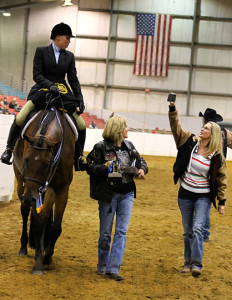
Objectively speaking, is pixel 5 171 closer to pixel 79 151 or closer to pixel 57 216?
pixel 79 151

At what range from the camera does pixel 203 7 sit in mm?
31500

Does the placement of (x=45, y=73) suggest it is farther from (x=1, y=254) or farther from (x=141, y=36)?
(x=141, y=36)

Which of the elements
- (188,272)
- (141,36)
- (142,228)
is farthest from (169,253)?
(141,36)

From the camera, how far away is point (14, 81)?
103ft

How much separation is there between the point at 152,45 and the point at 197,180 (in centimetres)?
2654

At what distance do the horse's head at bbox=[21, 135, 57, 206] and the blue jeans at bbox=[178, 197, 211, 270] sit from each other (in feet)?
5.87

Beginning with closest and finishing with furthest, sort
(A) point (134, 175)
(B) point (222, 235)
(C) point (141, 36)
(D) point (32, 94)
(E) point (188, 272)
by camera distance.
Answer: (A) point (134, 175), (E) point (188, 272), (D) point (32, 94), (B) point (222, 235), (C) point (141, 36)

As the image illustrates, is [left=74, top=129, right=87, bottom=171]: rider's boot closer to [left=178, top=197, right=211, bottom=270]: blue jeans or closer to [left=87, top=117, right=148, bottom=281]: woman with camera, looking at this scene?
[left=87, top=117, right=148, bottom=281]: woman with camera

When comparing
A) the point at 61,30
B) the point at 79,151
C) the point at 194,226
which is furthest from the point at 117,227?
the point at 61,30

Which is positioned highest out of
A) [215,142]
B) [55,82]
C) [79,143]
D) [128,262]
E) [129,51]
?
[129,51]

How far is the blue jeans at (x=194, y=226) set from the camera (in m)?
5.48

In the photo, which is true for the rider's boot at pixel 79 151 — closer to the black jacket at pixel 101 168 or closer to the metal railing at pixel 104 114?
the black jacket at pixel 101 168

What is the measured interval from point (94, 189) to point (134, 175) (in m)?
0.47

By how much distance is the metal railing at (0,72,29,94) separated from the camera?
31.2m
